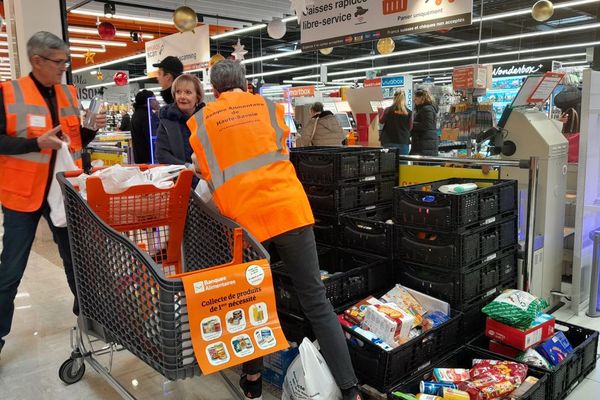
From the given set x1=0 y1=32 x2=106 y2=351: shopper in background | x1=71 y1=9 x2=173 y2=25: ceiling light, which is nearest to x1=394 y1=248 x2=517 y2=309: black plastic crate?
x1=0 y1=32 x2=106 y2=351: shopper in background

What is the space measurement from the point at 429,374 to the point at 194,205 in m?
1.39

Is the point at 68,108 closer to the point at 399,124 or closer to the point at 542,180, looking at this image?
the point at 542,180

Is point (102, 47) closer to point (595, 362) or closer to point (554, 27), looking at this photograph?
point (554, 27)

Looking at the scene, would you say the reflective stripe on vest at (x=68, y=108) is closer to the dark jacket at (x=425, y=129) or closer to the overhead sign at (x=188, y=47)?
the dark jacket at (x=425, y=129)

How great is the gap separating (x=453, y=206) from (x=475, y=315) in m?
Answer: 0.67

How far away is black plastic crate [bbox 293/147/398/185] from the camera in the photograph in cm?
338

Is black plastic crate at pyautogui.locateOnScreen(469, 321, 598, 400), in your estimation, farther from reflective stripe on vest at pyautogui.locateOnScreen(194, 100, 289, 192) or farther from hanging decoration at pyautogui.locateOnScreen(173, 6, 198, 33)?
hanging decoration at pyautogui.locateOnScreen(173, 6, 198, 33)

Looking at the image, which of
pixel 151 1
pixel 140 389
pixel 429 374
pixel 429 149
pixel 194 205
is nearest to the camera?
pixel 194 205

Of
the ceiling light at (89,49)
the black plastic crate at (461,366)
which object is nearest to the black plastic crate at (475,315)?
the black plastic crate at (461,366)

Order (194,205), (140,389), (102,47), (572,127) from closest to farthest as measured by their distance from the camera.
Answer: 1. (194,205)
2. (140,389)
3. (572,127)
4. (102,47)

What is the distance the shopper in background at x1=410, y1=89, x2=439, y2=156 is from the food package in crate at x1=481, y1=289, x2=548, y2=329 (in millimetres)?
4061

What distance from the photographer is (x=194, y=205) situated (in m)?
2.26

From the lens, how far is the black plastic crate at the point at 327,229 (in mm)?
3410

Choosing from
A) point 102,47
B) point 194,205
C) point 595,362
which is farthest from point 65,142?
point 102,47
